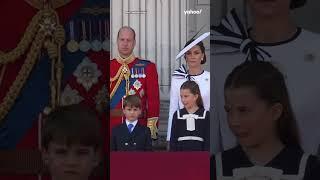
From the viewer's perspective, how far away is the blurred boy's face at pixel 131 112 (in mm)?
3121

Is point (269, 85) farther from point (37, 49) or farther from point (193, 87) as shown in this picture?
point (37, 49)

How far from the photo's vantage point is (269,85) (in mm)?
3137

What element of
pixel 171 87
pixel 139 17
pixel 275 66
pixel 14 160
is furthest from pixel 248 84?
pixel 14 160

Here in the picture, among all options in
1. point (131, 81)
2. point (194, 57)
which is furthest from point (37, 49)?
point (194, 57)

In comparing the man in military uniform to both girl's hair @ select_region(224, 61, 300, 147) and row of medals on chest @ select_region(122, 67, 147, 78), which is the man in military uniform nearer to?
row of medals on chest @ select_region(122, 67, 147, 78)

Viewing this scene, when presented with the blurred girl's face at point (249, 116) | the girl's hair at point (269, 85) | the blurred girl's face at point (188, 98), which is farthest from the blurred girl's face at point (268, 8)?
the blurred girl's face at point (188, 98)

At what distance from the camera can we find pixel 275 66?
3115 mm

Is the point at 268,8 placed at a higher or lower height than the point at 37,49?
higher

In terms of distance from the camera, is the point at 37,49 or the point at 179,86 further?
the point at 37,49

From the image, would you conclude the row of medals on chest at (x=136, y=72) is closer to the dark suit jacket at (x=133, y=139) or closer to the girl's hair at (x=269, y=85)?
the dark suit jacket at (x=133, y=139)

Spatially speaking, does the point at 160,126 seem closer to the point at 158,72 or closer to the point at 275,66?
the point at 158,72

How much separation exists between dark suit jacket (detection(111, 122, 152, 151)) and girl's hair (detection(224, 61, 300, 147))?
1.49 feet

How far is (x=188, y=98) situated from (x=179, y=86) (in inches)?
2.8

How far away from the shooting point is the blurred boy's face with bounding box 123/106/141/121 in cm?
312
